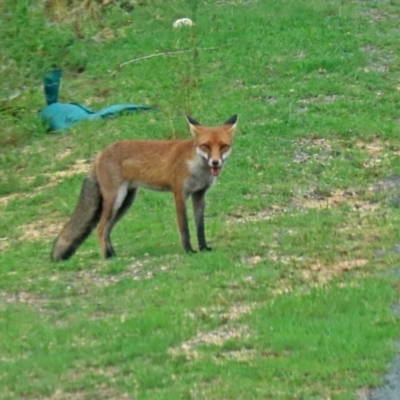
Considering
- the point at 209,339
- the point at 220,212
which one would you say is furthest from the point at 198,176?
the point at 209,339

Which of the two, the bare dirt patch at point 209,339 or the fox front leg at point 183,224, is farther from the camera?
the fox front leg at point 183,224

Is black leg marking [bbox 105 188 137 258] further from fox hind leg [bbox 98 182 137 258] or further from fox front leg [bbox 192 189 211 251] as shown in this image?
fox front leg [bbox 192 189 211 251]

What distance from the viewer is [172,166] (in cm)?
1032

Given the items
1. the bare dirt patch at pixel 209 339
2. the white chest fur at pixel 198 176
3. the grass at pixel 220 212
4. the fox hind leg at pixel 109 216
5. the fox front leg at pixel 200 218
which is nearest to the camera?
the grass at pixel 220 212

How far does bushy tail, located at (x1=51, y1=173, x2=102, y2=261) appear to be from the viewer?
10.6m

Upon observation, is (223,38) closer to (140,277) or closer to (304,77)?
(304,77)

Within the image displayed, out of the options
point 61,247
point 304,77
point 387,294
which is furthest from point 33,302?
point 304,77

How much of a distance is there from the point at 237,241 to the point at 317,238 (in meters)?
0.78

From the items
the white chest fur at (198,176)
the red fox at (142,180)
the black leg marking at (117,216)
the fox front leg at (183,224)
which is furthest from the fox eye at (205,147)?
the black leg marking at (117,216)

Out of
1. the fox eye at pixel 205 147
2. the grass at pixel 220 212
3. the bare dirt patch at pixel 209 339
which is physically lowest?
the grass at pixel 220 212

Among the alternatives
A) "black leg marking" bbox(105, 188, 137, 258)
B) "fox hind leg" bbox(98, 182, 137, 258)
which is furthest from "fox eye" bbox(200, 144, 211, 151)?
"black leg marking" bbox(105, 188, 137, 258)

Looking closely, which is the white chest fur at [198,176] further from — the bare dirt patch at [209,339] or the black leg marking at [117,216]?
the bare dirt patch at [209,339]

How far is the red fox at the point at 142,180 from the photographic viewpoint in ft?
33.4

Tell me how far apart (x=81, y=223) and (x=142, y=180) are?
0.73 meters
